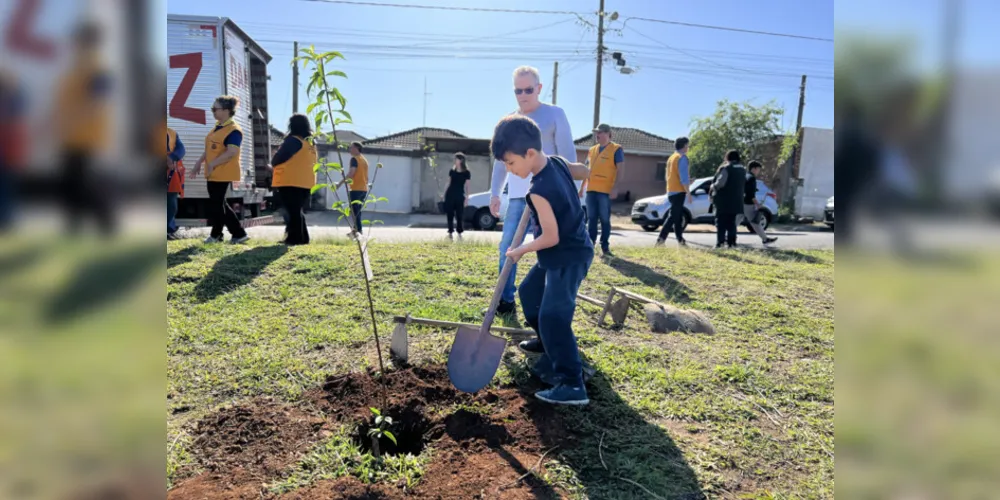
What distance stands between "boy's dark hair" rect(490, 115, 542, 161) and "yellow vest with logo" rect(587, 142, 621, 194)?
184 inches

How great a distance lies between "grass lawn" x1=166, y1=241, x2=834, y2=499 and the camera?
2168mm

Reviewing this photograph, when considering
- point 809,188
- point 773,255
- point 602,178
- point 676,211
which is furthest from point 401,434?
point 809,188

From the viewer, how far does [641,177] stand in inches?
1185

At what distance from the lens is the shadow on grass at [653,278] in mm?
5105

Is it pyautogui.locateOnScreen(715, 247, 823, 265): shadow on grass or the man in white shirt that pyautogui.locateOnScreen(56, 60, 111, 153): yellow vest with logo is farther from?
pyautogui.locateOnScreen(715, 247, 823, 265): shadow on grass

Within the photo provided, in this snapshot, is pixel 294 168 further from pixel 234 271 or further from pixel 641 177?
pixel 641 177

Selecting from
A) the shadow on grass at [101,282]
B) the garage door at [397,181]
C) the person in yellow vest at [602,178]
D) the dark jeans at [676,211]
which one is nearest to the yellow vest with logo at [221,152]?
the person in yellow vest at [602,178]

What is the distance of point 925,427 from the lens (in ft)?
2.44

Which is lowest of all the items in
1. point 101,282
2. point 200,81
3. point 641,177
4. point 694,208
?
point 101,282

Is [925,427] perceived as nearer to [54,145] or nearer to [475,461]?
[54,145]

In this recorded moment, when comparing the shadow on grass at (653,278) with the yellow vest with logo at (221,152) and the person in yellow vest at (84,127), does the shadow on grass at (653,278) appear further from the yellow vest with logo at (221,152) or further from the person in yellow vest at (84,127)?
the person in yellow vest at (84,127)

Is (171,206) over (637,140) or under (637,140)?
under

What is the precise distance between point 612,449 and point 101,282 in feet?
6.96

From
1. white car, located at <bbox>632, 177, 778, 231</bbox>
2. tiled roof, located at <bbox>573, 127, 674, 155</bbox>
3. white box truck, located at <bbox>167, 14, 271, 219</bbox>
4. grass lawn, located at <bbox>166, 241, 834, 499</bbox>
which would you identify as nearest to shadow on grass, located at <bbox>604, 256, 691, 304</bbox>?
grass lawn, located at <bbox>166, 241, 834, 499</bbox>
